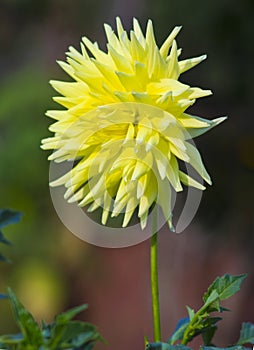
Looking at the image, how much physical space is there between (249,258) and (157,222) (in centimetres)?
276

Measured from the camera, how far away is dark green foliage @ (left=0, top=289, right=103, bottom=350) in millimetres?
613

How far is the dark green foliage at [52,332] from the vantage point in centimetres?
61

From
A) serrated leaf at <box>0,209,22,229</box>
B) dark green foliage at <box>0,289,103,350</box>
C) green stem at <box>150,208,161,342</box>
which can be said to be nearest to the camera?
dark green foliage at <box>0,289,103,350</box>

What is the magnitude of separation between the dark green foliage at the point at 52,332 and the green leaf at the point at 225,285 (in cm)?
15

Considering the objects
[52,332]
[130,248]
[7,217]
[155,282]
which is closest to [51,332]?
[52,332]

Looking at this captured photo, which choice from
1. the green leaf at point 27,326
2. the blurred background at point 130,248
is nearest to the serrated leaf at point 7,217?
the green leaf at point 27,326

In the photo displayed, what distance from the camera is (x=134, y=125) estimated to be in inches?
29.8

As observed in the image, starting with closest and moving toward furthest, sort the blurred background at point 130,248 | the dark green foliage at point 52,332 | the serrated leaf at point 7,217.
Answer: the dark green foliage at point 52,332
the serrated leaf at point 7,217
the blurred background at point 130,248

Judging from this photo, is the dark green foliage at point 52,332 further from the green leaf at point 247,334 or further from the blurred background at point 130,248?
the blurred background at point 130,248

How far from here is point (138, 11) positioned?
3562 mm

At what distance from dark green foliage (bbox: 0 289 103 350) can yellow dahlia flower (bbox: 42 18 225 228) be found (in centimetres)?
14

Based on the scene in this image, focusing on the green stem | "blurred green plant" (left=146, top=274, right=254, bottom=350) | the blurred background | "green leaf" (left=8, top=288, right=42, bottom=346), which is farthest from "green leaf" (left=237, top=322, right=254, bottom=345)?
the blurred background

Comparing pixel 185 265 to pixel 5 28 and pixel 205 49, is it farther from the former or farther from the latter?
pixel 5 28

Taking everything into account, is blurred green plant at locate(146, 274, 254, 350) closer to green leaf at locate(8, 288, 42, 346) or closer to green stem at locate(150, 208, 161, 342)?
green stem at locate(150, 208, 161, 342)
